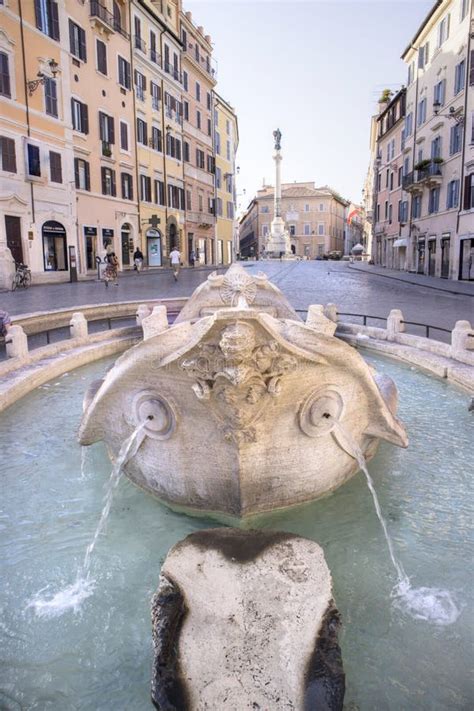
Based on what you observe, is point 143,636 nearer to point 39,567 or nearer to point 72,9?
point 39,567

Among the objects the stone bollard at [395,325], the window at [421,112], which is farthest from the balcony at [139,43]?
the stone bollard at [395,325]

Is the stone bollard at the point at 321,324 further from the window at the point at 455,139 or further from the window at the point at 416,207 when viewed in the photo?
the window at the point at 416,207

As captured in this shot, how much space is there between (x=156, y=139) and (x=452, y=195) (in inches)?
799

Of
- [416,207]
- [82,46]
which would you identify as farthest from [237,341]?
[416,207]

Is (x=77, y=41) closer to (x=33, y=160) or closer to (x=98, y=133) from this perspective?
(x=98, y=133)

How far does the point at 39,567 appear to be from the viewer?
324 centimetres

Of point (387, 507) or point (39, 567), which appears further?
point (387, 507)

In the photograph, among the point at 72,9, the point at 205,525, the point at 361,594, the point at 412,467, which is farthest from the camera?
the point at 72,9

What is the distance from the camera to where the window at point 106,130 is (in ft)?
101

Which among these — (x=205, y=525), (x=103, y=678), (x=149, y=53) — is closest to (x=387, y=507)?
(x=205, y=525)

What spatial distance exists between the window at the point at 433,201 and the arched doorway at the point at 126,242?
18781mm

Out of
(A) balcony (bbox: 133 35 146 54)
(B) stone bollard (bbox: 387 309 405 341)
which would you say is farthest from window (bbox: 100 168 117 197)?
(B) stone bollard (bbox: 387 309 405 341)

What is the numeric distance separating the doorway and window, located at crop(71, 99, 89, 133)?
23.6ft

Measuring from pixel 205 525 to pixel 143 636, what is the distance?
0.94m
